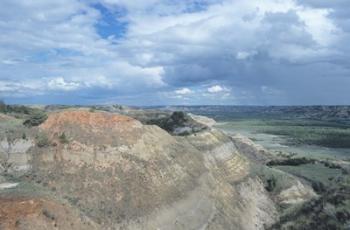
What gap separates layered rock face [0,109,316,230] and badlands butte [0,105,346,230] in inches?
2.9

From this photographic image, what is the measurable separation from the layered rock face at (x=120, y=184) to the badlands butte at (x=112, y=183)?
0.07 m

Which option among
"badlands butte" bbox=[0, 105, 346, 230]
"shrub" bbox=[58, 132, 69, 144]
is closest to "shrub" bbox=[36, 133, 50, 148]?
"badlands butte" bbox=[0, 105, 346, 230]

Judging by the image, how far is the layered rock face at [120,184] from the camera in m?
34.0

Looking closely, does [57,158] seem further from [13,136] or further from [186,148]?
[186,148]

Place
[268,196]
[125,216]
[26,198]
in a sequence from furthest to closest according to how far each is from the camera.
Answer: [268,196], [125,216], [26,198]

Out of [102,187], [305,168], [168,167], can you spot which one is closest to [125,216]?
[102,187]

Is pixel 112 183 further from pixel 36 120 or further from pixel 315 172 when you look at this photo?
pixel 315 172

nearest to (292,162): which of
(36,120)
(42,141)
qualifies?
(36,120)

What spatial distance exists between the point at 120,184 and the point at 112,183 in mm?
672

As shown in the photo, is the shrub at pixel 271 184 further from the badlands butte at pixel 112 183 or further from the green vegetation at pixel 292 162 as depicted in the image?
the green vegetation at pixel 292 162

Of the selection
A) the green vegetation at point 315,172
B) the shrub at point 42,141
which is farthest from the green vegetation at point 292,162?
the shrub at point 42,141

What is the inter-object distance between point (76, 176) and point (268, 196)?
27106mm

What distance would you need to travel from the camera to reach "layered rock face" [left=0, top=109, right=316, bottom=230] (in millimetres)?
33969

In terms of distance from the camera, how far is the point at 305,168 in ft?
266
